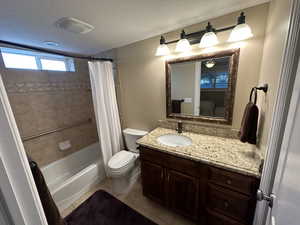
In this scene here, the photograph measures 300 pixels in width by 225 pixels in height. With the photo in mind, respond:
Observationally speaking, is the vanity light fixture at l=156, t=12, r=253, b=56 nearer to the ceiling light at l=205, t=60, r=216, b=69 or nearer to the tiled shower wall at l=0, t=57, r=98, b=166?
the ceiling light at l=205, t=60, r=216, b=69

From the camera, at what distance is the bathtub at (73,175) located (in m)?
1.66

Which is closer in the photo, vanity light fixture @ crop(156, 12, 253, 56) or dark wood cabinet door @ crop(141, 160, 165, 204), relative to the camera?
vanity light fixture @ crop(156, 12, 253, 56)

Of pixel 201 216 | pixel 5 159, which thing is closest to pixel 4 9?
pixel 5 159

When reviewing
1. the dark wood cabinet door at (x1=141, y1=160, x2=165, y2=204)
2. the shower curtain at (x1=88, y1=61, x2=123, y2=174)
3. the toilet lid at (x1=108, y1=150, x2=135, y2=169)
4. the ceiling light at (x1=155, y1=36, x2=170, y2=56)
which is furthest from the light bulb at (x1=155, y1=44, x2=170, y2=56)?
the toilet lid at (x1=108, y1=150, x2=135, y2=169)

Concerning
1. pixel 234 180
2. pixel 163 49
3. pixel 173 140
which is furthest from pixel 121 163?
pixel 163 49

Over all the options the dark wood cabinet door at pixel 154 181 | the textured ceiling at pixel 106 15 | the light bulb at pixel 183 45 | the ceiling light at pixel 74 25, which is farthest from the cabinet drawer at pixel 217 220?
the ceiling light at pixel 74 25

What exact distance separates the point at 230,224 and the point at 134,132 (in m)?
1.62

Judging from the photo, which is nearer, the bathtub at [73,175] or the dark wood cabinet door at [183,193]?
the dark wood cabinet door at [183,193]

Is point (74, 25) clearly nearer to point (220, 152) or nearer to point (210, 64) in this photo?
point (210, 64)

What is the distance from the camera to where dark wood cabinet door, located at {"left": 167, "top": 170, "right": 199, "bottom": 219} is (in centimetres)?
126

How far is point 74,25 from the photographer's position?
134cm

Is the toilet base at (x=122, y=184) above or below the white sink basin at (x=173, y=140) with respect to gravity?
below

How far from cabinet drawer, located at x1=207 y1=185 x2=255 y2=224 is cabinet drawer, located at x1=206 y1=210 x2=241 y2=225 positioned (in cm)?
4

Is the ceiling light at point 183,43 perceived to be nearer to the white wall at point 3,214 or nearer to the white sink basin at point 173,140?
the white sink basin at point 173,140
